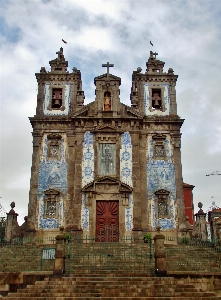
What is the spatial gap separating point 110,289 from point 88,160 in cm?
1246

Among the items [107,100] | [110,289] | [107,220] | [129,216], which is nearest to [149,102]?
[107,100]

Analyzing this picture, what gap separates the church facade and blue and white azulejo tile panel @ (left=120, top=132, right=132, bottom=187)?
6 cm

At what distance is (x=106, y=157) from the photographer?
82.1 ft

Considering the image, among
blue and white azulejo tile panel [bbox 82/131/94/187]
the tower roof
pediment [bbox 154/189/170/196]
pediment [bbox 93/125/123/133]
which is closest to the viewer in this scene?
pediment [bbox 154/189/170/196]

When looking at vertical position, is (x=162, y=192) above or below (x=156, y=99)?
below

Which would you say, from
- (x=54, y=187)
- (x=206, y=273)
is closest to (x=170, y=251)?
(x=206, y=273)

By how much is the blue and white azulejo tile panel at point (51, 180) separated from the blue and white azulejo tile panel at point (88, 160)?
4.24 feet

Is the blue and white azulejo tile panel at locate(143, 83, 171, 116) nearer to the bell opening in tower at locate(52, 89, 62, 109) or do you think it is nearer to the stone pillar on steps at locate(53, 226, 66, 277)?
the bell opening in tower at locate(52, 89, 62, 109)

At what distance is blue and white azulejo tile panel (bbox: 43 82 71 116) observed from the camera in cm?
2659

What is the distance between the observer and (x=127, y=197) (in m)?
24.0

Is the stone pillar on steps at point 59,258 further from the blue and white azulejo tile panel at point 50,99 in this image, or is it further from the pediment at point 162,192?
the blue and white azulejo tile panel at point 50,99

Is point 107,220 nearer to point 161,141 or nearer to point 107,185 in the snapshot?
point 107,185

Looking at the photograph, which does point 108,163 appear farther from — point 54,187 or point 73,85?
point 73,85

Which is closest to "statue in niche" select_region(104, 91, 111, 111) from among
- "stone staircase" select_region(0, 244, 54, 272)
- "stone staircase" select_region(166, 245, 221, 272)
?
"stone staircase" select_region(0, 244, 54, 272)
